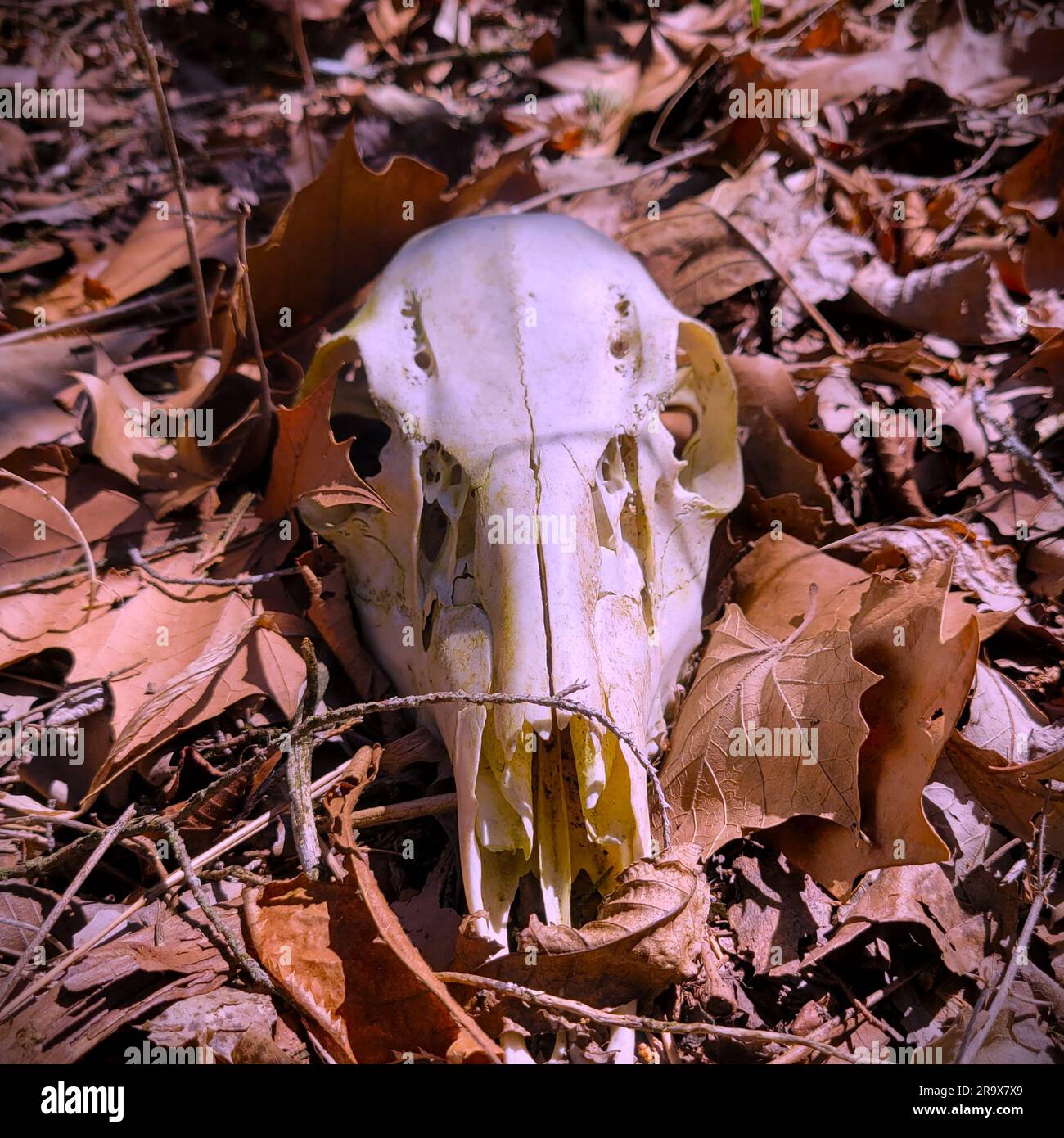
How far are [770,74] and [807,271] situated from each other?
3.24 feet

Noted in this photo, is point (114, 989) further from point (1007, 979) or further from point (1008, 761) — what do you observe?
point (1008, 761)

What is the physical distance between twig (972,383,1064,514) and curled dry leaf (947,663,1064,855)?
0.58 m

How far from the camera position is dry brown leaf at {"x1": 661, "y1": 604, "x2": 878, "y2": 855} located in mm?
2045

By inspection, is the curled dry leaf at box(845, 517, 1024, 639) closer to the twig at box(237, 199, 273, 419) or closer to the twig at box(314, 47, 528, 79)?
the twig at box(237, 199, 273, 419)

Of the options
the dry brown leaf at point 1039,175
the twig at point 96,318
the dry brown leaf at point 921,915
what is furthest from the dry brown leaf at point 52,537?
the dry brown leaf at point 1039,175

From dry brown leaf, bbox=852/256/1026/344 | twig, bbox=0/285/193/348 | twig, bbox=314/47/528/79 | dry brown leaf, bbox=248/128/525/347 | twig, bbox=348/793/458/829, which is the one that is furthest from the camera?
twig, bbox=314/47/528/79

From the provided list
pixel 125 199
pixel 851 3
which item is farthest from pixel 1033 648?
pixel 125 199

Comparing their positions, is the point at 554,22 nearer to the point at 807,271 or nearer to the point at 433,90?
the point at 433,90

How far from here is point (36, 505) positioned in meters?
→ 2.62

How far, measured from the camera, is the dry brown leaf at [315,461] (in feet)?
7.64

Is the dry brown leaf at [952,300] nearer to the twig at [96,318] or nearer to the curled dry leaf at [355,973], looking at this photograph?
the twig at [96,318]

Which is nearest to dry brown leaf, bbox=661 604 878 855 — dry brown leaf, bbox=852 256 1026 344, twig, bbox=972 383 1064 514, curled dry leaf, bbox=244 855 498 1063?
curled dry leaf, bbox=244 855 498 1063

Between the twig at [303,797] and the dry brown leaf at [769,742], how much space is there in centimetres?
79
